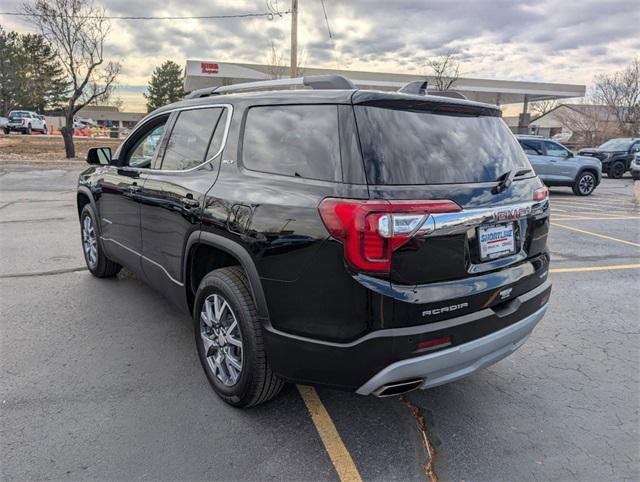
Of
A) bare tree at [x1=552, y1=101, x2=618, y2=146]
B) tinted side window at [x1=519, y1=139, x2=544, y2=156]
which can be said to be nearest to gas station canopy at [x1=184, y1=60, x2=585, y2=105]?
bare tree at [x1=552, y1=101, x2=618, y2=146]

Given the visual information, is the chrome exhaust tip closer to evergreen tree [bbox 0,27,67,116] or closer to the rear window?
the rear window

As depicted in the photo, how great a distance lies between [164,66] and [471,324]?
3117 inches

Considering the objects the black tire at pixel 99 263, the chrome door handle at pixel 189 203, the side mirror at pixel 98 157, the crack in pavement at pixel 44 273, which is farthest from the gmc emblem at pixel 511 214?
the crack in pavement at pixel 44 273

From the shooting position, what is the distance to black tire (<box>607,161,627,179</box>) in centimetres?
2238

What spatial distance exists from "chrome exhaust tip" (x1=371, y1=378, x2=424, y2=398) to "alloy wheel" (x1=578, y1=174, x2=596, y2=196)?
49.7 feet

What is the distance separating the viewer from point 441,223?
226 cm

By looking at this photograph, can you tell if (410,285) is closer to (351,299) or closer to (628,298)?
(351,299)

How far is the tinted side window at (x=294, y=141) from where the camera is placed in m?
2.39

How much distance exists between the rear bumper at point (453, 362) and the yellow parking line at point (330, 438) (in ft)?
1.41

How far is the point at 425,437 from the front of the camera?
268 centimetres

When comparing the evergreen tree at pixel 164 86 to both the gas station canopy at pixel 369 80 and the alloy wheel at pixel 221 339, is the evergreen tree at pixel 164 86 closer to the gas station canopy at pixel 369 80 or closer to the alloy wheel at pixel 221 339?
the gas station canopy at pixel 369 80

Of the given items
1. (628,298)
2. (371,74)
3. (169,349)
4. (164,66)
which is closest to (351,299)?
(169,349)

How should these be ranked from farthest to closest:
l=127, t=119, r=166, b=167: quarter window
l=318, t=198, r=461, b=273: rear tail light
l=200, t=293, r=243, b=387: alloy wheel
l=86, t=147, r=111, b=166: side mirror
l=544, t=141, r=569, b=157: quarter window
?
l=544, t=141, r=569, b=157: quarter window
l=86, t=147, r=111, b=166: side mirror
l=127, t=119, r=166, b=167: quarter window
l=200, t=293, r=243, b=387: alloy wheel
l=318, t=198, r=461, b=273: rear tail light

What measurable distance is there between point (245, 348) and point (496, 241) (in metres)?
1.50
